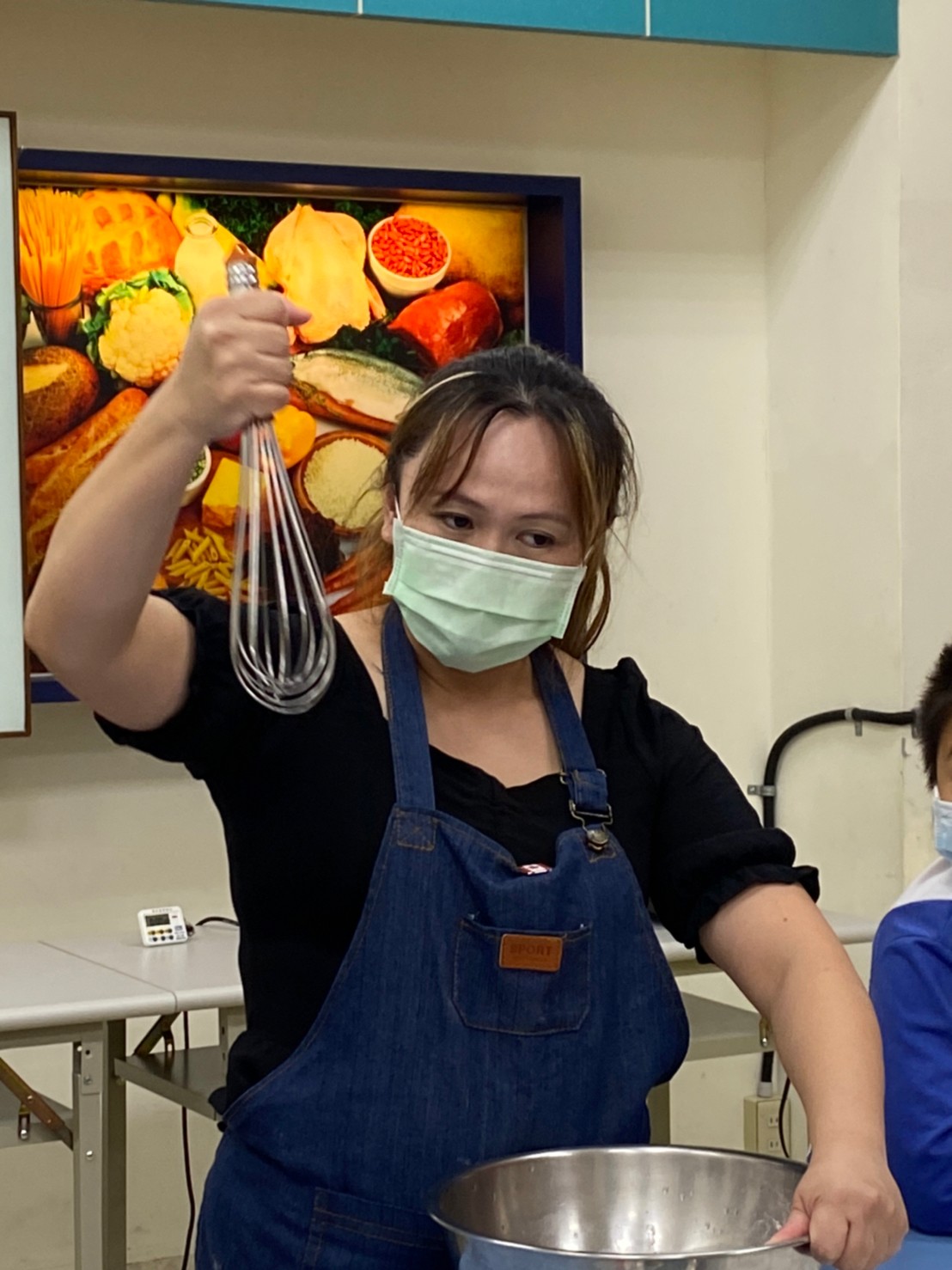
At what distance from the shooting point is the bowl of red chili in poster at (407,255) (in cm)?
324

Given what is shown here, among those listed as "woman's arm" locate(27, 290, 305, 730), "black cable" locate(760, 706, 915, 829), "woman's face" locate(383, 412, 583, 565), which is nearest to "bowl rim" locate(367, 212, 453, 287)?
"black cable" locate(760, 706, 915, 829)

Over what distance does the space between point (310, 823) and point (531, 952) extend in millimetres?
163

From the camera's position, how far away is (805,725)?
3.50 meters

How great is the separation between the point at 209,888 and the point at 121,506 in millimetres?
2363

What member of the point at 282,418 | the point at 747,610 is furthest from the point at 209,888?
the point at 747,610

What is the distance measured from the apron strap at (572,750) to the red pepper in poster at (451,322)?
209 cm

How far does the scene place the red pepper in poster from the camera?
3.26 metres

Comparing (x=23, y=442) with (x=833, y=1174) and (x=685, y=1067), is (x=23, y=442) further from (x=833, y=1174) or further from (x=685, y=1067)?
(x=833, y=1174)

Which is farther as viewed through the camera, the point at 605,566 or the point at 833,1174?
the point at 605,566

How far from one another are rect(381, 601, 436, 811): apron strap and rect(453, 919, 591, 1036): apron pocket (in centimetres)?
9

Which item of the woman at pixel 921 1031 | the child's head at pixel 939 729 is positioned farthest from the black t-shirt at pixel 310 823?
the child's head at pixel 939 729

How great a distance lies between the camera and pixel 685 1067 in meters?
3.58

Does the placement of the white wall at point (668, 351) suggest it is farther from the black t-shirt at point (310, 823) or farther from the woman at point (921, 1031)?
the black t-shirt at point (310, 823)

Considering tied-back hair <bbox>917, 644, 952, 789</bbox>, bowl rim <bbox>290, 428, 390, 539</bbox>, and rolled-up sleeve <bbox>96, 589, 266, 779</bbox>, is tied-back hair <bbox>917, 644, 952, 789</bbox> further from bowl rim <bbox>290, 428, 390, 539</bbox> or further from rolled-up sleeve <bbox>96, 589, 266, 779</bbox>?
bowl rim <bbox>290, 428, 390, 539</bbox>
